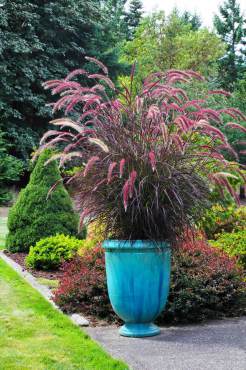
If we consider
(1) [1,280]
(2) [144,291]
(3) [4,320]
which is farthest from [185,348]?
(1) [1,280]

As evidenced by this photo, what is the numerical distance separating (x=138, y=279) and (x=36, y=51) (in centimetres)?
2515

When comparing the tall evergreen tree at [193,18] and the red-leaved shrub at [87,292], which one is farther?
the tall evergreen tree at [193,18]

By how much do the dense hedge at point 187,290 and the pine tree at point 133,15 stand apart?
4755 centimetres

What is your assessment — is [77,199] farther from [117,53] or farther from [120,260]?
[117,53]

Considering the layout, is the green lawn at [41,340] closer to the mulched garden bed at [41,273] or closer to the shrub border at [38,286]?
the shrub border at [38,286]

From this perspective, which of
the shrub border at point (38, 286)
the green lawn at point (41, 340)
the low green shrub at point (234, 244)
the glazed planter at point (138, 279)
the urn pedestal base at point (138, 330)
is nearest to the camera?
the green lawn at point (41, 340)

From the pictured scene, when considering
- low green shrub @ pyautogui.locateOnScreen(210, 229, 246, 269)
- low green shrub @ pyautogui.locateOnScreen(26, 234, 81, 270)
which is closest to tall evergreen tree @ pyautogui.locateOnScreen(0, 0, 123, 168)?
low green shrub @ pyautogui.locateOnScreen(26, 234, 81, 270)

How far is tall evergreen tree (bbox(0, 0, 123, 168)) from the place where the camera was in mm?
27109

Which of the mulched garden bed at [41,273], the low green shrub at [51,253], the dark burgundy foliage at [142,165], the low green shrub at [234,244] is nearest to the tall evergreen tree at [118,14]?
the mulched garden bed at [41,273]

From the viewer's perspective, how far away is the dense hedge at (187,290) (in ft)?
19.8

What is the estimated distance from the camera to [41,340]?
5.21m

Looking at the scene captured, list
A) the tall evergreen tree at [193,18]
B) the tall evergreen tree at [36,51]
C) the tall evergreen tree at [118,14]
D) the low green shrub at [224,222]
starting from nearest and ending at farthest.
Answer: the low green shrub at [224,222], the tall evergreen tree at [36,51], the tall evergreen tree at [118,14], the tall evergreen tree at [193,18]

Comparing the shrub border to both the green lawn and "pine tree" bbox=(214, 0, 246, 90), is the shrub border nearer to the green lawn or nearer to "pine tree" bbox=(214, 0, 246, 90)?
the green lawn

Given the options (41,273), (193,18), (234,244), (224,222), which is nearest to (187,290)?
(234,244)
